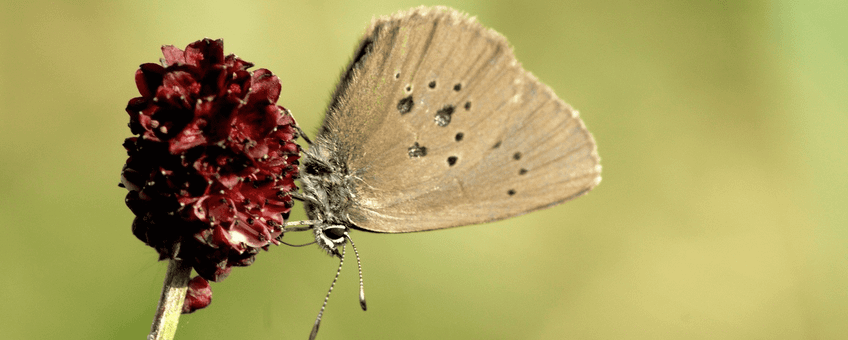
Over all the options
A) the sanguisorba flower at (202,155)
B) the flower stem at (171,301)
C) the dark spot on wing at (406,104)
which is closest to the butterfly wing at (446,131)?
the dark spot on wing at (406,104)

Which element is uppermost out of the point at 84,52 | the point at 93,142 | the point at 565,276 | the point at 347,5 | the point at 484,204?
the point at 347,5

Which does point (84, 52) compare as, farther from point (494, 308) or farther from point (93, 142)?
point (494, 308)

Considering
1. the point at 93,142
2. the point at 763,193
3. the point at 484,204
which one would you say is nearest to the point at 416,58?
the point at 484,204

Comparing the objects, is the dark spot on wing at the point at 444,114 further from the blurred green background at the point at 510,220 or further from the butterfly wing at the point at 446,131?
the blurred green background at the point at 510,220

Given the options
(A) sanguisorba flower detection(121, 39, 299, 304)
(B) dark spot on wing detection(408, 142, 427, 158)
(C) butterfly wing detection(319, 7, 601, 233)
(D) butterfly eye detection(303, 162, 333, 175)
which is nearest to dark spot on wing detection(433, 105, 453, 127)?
(C) butterfly wing detection(319, 7, 601, 233)

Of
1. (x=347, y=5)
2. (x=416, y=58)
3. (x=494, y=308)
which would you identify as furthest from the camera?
(x=347, y=5)

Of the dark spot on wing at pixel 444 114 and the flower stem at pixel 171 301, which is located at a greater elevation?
the dark spot on wing at pixel 444 114

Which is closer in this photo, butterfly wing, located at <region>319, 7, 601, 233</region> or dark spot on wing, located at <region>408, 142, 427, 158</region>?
butterfly wing, located at <region>319, 7, 601, 233</region>

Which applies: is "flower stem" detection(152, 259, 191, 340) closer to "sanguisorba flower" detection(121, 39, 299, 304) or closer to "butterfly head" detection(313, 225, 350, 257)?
"sanguisorba flower" detection(121, 39, 299, 304)
